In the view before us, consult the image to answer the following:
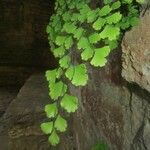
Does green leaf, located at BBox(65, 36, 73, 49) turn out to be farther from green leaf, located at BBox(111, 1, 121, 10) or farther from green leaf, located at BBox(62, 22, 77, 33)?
green leaf, located at BBox(111, 1, 121, 10)

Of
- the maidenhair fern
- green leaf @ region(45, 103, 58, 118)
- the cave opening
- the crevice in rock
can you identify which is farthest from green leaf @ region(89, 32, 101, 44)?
the cave opening

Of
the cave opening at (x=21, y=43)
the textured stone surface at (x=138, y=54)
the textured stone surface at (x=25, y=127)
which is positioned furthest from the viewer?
the cave opening at (x=21, y=43)

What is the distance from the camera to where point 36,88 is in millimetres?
4859

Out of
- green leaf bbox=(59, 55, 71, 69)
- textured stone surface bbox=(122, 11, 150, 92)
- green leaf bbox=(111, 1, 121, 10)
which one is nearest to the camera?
textured stone surface bbox=(122, 11, 150, 92)

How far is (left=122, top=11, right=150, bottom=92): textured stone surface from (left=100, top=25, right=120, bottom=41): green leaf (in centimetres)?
11

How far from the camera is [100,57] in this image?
1816 millimetres

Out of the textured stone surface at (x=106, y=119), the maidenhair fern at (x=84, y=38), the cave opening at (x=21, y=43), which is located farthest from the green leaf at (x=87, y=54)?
the cave opening at (x=21, y=43)

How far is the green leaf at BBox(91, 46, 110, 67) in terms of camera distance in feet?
5.93

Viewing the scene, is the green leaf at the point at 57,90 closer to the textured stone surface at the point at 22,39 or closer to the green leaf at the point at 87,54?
the green leaf at the point at 87,54

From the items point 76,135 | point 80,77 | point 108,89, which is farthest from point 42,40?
point 80,77

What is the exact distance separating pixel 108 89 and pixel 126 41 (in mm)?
558

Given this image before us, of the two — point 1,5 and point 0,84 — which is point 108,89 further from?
point 0,84

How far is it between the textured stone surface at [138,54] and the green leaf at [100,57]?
0.15 metres

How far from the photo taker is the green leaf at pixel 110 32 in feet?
5.94
